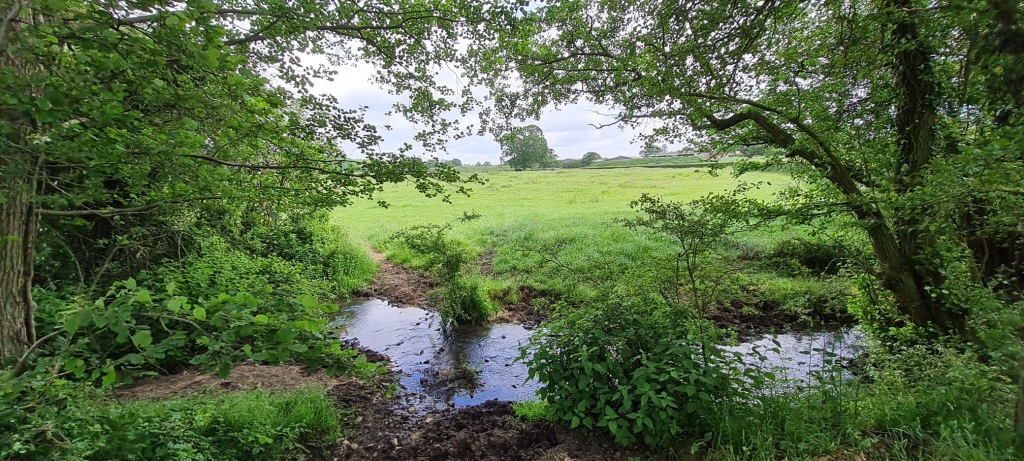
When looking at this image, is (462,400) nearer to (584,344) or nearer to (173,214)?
(584,344)

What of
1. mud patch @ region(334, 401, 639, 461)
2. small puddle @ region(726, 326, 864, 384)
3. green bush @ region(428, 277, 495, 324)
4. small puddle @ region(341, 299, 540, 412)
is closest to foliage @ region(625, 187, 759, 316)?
small puddle @ region(726, 326, 864, 384)

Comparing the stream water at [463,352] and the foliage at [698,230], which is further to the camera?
the stream water at [463,352]

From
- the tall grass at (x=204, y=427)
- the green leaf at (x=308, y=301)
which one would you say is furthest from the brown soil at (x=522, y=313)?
the green leaf at (x=308, y=301)

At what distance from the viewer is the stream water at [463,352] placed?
6.45 m

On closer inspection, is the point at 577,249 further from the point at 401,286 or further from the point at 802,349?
the point at 802,349

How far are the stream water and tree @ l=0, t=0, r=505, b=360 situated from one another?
351 centimetres

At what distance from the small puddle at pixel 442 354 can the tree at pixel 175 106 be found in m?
3.46

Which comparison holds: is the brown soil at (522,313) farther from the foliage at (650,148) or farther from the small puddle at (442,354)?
the foliage at (650,148)

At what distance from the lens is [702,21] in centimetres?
496

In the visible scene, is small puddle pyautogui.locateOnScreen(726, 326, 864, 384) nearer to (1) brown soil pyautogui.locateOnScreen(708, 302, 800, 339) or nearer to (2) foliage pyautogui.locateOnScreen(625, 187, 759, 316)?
(1) brown soil pyautogui.locateOnScreen(708, 302, 800, 339)

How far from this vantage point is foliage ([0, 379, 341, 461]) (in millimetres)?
2721

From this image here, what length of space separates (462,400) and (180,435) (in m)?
3.59

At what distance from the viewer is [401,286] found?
41.7ft

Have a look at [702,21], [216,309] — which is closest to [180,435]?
[216,309]
